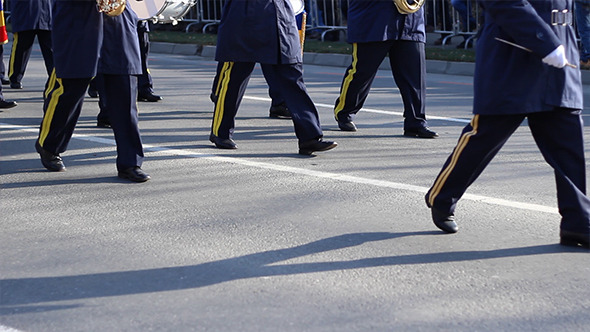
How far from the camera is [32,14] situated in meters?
10.8

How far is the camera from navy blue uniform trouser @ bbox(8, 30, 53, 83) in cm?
1093

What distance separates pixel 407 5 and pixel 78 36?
277 cm

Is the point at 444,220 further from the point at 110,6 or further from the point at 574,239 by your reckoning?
the point at 110,6

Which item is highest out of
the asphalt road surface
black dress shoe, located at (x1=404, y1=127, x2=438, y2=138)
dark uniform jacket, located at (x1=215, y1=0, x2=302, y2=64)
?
dark uniform jacket, located at (x1=215, y1=0, x2=302, y2=64)

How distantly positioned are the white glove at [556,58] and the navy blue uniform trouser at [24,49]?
6.96 metres

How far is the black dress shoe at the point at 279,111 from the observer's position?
9.47 m

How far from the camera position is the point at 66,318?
13.2ft

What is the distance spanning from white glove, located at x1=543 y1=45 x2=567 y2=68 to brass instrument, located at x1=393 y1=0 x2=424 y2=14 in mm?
3448

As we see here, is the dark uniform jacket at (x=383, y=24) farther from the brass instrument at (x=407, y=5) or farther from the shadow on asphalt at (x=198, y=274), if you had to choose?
the shadow on asphalt at (x=198, y=274)

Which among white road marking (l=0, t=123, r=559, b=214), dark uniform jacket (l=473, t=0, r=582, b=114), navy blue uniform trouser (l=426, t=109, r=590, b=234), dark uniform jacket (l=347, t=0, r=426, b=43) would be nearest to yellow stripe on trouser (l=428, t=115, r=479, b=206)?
navy blue uniform trouser (l=426, t=109, r=590, b=234)

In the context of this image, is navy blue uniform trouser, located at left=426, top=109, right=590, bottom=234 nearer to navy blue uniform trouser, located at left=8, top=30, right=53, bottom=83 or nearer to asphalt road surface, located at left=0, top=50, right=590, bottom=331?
asphalt road surface, located at left=0, top=50, right=590, bottom=331

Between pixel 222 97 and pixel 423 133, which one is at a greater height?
pixel 222 97

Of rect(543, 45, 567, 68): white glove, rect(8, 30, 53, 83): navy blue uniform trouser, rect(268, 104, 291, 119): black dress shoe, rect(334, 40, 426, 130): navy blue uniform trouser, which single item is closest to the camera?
rect(543, 45, 567, 68): white glove

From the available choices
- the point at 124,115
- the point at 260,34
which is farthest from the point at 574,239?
the point at 260,34
